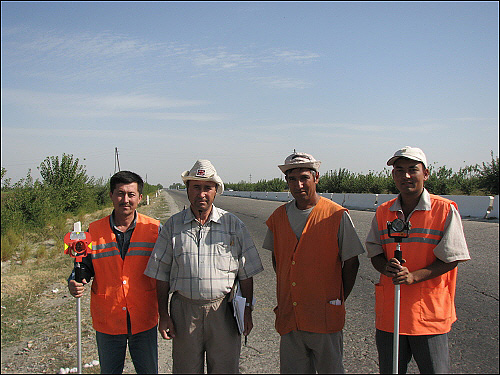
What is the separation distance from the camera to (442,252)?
10.5ft

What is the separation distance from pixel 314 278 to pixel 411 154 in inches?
48.5

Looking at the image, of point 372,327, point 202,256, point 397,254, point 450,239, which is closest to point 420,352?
point 397,254

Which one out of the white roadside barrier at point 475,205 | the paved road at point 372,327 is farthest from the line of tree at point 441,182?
the paved road at point 372,327

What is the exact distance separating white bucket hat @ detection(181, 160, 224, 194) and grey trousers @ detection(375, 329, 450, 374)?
1.79 metres

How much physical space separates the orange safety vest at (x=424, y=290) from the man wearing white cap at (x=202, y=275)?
1128 mm

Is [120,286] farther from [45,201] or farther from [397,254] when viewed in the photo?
[45,201]

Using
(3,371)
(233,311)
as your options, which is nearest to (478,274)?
(233,311)

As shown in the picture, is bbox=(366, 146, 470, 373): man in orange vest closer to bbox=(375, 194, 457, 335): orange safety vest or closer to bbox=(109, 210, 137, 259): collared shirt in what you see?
bbox=(375, 194, 457, 335): orange safety vest

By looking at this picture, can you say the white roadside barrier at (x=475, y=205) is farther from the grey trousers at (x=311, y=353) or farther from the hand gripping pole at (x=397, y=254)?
the grey trousers at (x=311, y=353)

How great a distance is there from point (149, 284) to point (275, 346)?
2.13 meters

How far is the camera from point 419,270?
3223 millimetres

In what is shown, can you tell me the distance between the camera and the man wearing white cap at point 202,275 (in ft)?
11.0

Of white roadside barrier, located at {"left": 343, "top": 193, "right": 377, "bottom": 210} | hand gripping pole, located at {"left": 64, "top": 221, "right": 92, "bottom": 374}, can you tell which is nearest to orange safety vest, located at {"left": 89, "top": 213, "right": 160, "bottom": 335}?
hand gripping pole, located at {"left": 64, "top": 221, "right": 92, "bottom": 374}

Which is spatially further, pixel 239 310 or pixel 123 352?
pixel 123 352
